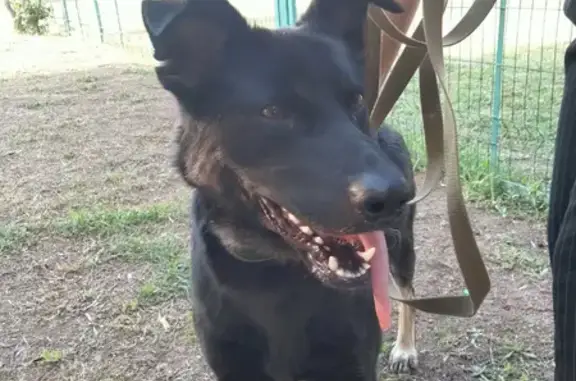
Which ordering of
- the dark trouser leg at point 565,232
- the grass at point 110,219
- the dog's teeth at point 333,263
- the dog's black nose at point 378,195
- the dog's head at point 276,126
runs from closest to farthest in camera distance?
the dark trouser leg at point 565,232, the dog's black nose at point 378,195, the dog's head at point 276,126, the dog's teeth at point 333,263, the grass at point 110,219

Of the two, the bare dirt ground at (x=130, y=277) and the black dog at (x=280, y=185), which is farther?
the bare dirt ground at (x=130, y=277)

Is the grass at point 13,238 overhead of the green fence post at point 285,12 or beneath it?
beneath

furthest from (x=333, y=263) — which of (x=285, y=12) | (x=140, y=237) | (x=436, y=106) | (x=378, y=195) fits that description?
(x=285, y=12)

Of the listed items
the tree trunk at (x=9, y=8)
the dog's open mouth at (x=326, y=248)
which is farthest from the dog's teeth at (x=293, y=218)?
the tree trunk at (x=9, y=8)

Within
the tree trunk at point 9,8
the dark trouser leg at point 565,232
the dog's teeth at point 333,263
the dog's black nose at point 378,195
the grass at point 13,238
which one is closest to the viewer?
the dark trouser leg at point 565,232

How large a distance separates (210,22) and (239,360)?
1026 mm

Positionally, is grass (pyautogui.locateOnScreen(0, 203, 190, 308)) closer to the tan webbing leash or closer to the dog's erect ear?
the tan webbing leash

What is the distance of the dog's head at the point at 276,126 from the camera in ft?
5.47

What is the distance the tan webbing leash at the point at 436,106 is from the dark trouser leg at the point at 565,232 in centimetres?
22

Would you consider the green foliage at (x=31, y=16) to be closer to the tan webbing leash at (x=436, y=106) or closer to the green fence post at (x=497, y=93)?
the green fence post at (x=497, y=93)

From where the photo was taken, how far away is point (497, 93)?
176 inches

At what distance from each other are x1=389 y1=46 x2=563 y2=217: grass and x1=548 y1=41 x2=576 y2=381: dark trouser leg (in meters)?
2.72

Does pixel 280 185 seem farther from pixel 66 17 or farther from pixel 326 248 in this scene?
pixel 66 17

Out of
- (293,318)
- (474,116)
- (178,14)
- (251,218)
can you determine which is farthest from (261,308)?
(474,116)
